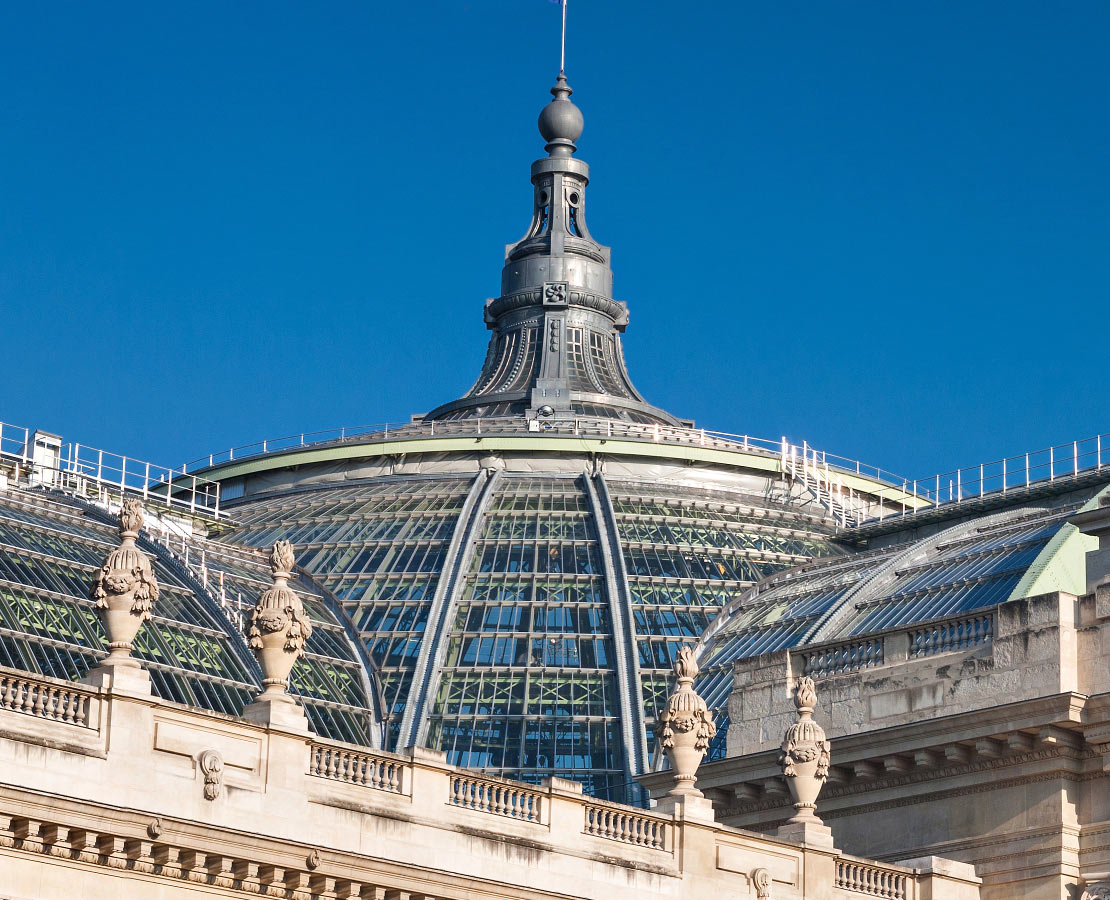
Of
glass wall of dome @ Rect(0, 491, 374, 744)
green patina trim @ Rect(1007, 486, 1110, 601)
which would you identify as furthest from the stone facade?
glass wall of dome @ Rect(0, 491, 374, 744)

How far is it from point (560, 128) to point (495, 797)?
2949 inches

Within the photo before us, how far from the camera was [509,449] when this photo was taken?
99688mm

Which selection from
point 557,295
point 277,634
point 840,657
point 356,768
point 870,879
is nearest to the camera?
point 277,634

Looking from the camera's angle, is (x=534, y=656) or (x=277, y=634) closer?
(x=277, y=634)

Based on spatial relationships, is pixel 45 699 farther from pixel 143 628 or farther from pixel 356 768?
pixel 143 628

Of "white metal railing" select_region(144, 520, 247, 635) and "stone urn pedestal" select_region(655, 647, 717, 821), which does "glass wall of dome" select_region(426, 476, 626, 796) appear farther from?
"stone urn pedestal" select_region(655, 647, 717, 821)

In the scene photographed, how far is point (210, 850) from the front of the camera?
42.5 meters

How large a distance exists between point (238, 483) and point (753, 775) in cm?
4707

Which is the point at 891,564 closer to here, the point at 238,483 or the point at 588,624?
the point at 588,624

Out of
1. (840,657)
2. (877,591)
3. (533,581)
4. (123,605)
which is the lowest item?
(123,605)

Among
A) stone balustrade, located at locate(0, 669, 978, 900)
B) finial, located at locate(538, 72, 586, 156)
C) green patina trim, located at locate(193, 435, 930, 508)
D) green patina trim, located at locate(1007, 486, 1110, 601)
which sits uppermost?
finial, located at locate(538, 72, 586, 156)

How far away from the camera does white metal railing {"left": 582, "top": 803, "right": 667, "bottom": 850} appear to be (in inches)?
1944

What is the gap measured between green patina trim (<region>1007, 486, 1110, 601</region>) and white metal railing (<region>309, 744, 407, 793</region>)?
1952 centimetres

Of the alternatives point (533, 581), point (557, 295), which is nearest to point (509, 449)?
point (533, 581)
